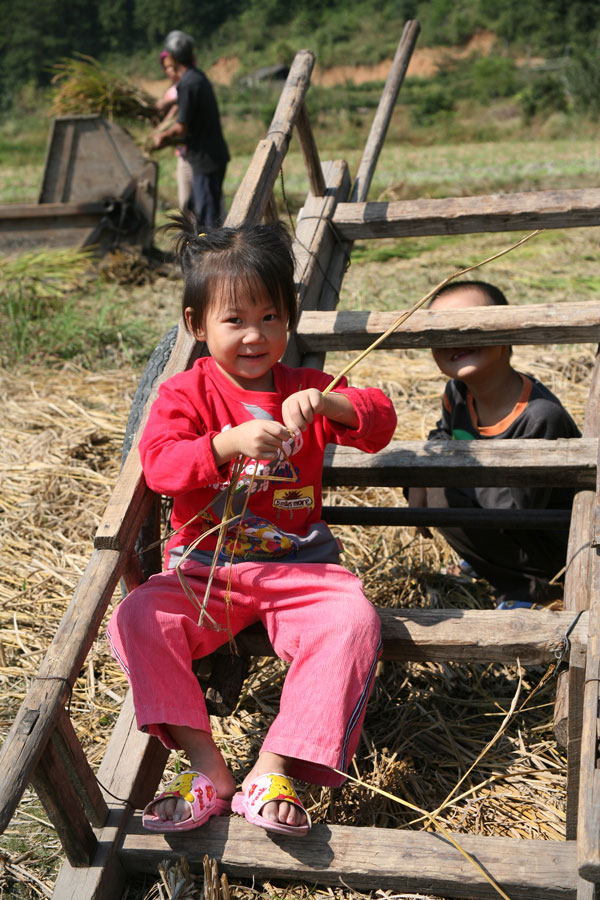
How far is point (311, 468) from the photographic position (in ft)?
7.16

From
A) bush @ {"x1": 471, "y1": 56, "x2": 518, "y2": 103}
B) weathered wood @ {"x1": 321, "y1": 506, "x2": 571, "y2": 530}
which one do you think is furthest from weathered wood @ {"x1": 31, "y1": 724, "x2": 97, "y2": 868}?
bush @ {"x1": 471, "y1": 56, "x2": 518, "y2": 103}

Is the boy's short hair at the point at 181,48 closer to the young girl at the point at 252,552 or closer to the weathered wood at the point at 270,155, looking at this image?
the weathered wood at the point at 270,155

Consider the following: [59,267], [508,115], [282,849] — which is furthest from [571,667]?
[508,115]

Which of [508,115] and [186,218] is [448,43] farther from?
[186,218]

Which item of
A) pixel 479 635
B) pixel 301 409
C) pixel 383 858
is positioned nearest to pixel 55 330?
pixel 301 409

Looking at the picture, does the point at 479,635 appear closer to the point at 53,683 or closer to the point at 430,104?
the point at 53,683

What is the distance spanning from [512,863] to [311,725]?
0.47 meters

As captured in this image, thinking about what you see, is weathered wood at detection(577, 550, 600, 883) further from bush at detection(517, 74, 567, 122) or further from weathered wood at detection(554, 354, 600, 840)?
bush at detection(517, 74, 567, 122)

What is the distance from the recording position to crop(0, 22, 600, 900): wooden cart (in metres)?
1.70

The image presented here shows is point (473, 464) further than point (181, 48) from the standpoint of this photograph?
No

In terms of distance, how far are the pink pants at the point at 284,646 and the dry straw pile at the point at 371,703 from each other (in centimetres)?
29

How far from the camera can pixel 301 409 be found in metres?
1.96

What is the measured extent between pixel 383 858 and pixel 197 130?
22.1ft

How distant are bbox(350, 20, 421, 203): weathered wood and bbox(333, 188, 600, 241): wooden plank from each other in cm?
51
